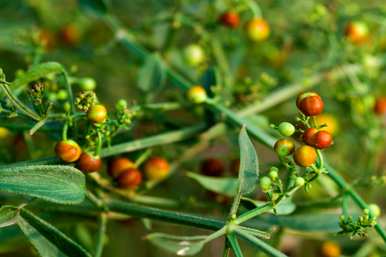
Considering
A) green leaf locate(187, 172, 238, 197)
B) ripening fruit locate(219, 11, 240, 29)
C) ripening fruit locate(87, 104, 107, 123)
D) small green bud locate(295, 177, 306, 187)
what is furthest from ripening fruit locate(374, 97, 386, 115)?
ripening fruit locate(87, 104, 107, 123)

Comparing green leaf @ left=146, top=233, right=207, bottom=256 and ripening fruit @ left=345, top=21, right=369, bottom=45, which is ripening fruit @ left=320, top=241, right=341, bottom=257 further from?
green leaf @ left=146, top=233, right=207, bottom=256

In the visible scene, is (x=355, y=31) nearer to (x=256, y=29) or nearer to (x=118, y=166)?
(x=256, y=29)

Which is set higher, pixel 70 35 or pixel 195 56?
pixel 70 35

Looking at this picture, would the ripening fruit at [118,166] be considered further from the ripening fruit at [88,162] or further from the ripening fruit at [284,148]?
the ripening fruit at [284,148]

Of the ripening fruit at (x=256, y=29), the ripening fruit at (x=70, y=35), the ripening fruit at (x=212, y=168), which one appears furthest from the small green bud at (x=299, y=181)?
the ripening fruit at (x=70, y=35)

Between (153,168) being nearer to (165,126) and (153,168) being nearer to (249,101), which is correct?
Answer: (165,126)

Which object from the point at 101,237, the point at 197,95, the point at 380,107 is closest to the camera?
the point at 101,237

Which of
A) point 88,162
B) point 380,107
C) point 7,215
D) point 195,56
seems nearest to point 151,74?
point 195,56
